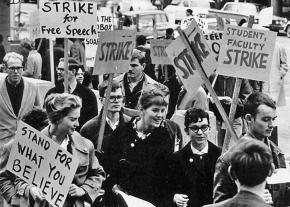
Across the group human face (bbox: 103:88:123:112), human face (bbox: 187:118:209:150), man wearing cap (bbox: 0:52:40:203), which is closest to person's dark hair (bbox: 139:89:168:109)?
human face (bbox: 187:118:209:150)

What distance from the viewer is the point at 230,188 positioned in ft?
17.4

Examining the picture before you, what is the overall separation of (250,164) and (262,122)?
193 cm

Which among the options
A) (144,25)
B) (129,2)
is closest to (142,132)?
(144,25)

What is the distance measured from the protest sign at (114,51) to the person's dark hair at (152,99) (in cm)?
148

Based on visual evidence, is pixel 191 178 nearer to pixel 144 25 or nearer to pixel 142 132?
pixel 142 132

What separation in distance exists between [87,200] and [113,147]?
0.97m

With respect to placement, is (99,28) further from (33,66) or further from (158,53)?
(33,66)

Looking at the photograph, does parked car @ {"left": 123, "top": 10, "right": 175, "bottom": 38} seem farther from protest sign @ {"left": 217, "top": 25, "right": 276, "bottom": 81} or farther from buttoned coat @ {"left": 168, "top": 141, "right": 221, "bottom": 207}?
buttoned coat @ {"left": 168, "top": 141, "right": 221, "bottom": 207}

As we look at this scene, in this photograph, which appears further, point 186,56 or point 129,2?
point 129,2

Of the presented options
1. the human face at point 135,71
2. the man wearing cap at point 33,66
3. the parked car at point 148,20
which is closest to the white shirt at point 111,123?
the human face at point 135,71

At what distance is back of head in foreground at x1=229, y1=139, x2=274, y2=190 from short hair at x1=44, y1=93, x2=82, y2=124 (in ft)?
6.03

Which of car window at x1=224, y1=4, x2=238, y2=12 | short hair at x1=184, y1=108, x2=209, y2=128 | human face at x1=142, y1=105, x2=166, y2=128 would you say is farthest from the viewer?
car window at x1=224, y1=4, x2=238, y2=12

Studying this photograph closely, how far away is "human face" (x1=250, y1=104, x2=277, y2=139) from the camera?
235 inches

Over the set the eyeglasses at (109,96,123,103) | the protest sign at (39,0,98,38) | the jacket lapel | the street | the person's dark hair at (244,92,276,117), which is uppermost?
the protest sign at (39,0,98,38)
